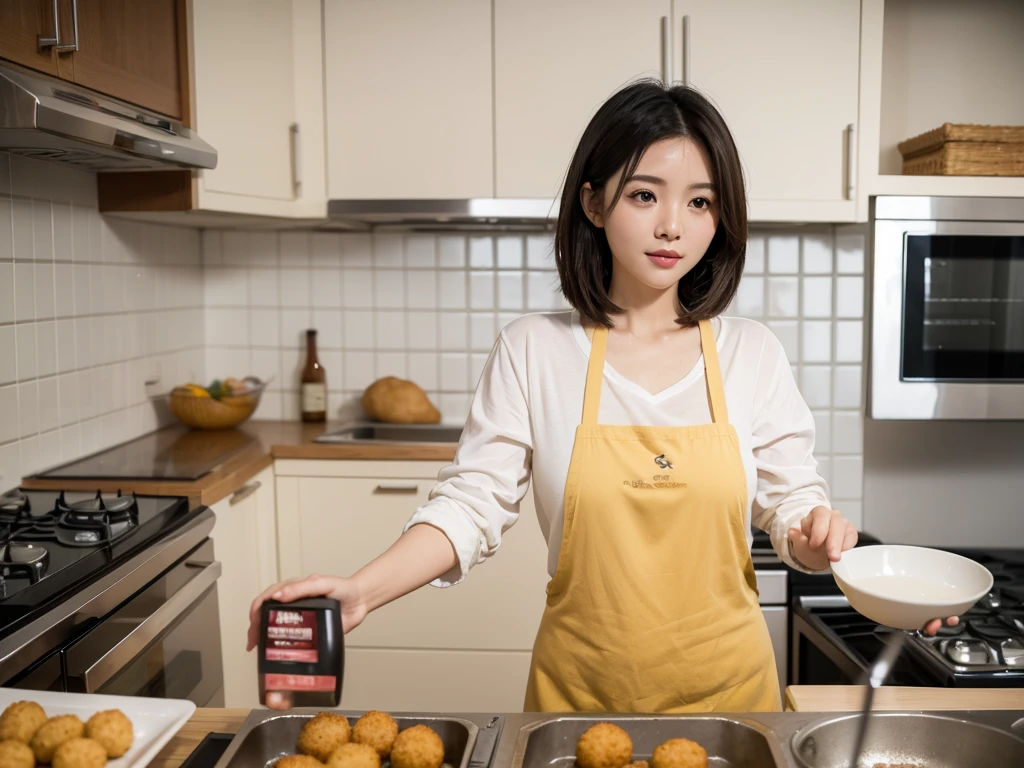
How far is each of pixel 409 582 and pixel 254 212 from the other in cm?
150

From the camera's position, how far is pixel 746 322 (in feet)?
4.67

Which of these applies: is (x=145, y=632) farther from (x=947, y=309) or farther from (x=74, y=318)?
(x=947, y=309)

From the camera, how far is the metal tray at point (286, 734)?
954 mm

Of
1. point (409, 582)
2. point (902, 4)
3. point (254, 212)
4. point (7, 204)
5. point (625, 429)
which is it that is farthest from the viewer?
point (902, 4)

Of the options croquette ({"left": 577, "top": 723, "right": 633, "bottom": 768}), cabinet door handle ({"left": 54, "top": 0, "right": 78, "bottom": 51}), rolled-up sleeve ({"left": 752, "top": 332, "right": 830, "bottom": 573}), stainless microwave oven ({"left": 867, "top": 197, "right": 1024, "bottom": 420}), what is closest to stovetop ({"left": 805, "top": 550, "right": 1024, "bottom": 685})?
stainless microwave oven ({"left": 867, "top": 197, "right": 1024, "bottom": 420})

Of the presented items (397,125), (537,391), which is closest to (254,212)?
(397,125)

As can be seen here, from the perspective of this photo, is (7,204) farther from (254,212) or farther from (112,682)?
(112,682)

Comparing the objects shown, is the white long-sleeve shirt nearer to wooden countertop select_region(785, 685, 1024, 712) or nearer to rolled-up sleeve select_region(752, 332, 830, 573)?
rolled-up sleeve select_region(752, 332, 830, 573)

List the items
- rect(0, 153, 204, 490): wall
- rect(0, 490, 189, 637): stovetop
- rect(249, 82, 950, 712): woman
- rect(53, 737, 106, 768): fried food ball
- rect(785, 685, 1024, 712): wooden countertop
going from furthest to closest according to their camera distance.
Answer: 1. rect(0, 153, 204, 490): wall
2. rect(0, 490, 189, 637): stovetop
3. rect(249, 82, 950, 712): woman
4. rect(785, 685, 1024, 712): wooden countertop
5. rect(53, 737, 106, 768): fried food ball

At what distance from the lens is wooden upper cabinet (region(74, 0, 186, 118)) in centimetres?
179

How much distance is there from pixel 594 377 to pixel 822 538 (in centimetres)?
38

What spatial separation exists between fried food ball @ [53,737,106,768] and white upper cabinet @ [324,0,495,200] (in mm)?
1819

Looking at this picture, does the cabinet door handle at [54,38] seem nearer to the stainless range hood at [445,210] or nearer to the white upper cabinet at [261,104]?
Answer: the white upper cabinet at [261,104]

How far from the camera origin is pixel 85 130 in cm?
162
